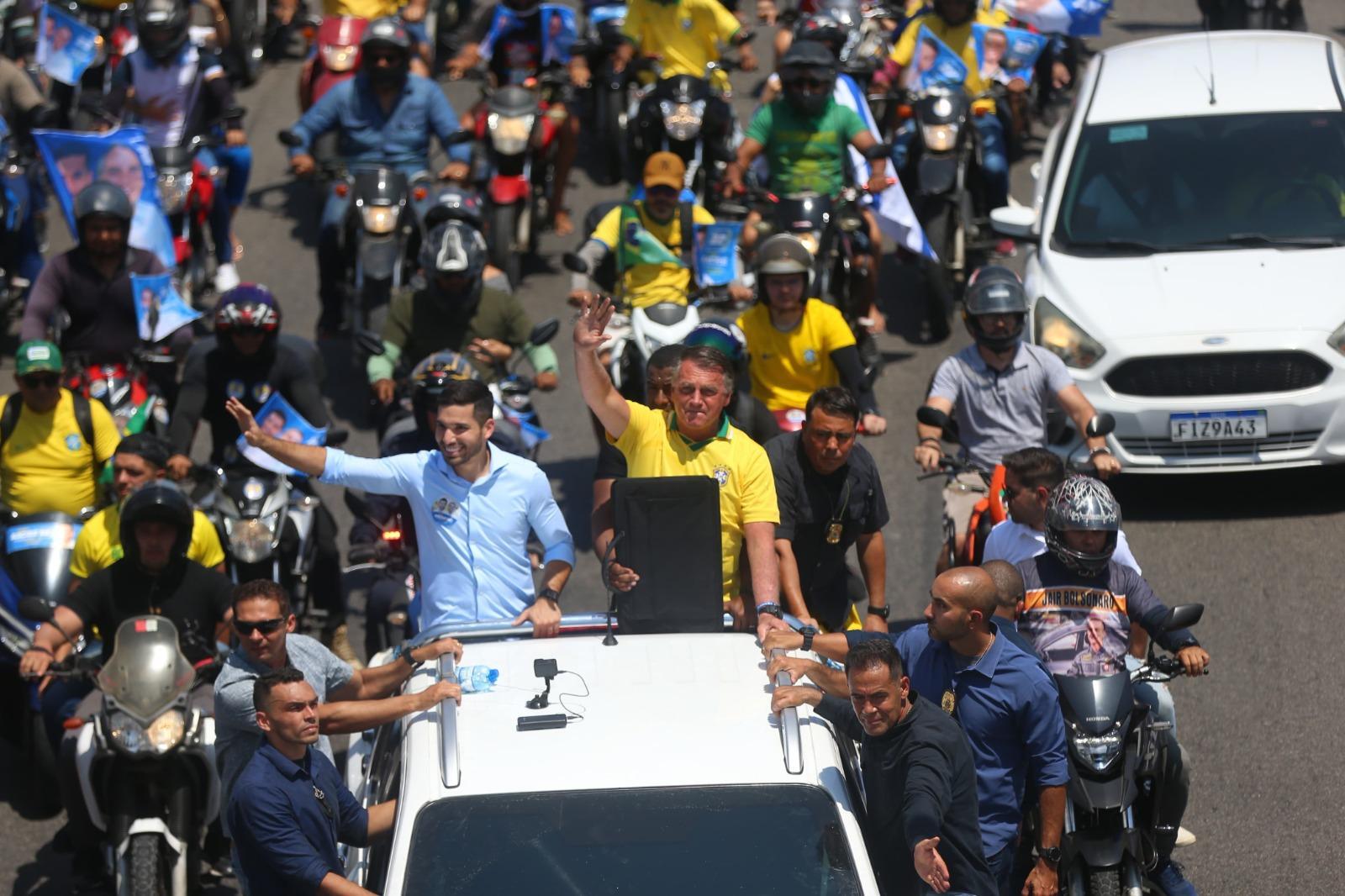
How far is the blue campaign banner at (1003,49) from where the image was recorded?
17.1 metres

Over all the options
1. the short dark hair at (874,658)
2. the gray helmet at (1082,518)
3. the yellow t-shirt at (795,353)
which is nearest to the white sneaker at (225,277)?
the yellow t-shirt at (795,353)

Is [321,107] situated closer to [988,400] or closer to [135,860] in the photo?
[988,400]

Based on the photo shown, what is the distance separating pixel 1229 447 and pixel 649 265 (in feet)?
11.6

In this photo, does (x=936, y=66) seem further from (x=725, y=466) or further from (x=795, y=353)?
(x=725, y=466)

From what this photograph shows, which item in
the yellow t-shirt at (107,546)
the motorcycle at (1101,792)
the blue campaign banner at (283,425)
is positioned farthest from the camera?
the blue campaign banner at (283,425)

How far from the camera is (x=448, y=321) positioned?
1249 cm

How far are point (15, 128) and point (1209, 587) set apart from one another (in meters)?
10.4

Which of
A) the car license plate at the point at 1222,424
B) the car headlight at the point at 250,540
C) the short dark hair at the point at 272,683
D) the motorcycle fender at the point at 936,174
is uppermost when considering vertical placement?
the short dark hair at the point at 272,683

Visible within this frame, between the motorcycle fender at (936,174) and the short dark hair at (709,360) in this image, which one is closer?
the short dark hair at (709,360)

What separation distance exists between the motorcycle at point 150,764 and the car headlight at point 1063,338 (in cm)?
548

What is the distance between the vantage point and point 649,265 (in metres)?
13.1

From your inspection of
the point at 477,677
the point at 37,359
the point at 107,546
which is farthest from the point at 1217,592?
the point at 37,359

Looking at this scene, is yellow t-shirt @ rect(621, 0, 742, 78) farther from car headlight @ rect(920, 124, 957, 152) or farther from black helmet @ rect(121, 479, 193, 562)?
black helmet @ rect(121, 479, 193, 562)

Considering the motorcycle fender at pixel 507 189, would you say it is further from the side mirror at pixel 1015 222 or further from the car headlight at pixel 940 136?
the side mirror at pixel 1015 222
